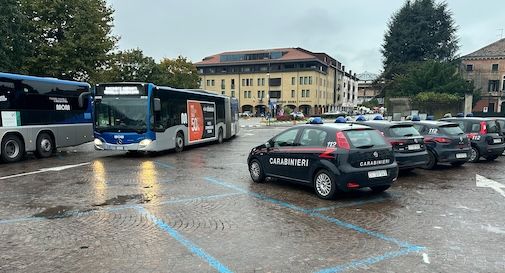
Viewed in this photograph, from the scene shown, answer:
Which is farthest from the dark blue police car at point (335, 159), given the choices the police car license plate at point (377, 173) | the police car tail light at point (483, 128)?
the police car tail light at point (483, 128)

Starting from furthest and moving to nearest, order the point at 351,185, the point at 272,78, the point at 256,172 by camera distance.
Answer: the point at 272,78
the point at 256,172
the point at 351,185

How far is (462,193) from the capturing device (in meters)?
8.30

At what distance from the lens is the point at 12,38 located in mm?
24359

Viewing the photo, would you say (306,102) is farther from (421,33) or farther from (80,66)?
(80,66)

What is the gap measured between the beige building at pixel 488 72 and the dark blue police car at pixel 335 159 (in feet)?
234

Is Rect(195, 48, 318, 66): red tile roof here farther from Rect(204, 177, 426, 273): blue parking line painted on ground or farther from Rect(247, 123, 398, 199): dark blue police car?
Rect(204, 177, 426, 273): blue parking line painted on ground

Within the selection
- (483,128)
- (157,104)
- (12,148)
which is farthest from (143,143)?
(483,128)

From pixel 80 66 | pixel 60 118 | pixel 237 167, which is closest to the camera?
pixel 237 167

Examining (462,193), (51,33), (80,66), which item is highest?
(51,33)

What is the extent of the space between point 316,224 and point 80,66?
86.4ft

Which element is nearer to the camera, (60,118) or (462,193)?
(462,193)

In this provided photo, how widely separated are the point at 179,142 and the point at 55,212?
9.88 meters

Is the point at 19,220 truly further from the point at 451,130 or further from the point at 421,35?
the point at 421,35

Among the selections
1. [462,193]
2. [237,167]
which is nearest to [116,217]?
[237,167]
